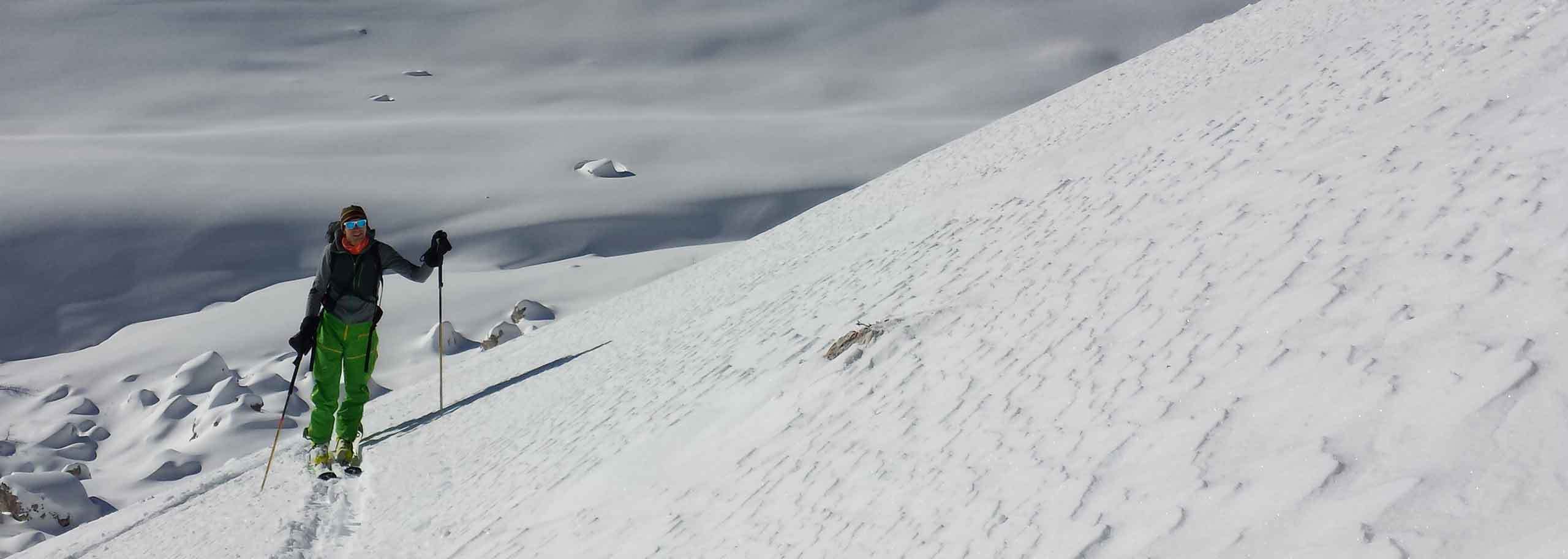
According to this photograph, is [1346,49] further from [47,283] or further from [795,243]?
[47,283]

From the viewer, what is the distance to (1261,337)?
3668mm

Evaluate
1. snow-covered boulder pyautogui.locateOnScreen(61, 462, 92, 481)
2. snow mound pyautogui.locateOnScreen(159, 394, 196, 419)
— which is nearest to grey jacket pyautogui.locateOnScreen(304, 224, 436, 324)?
snow-covered boulder pyautogui.locateOnScreen(61, 462, 92, 481)

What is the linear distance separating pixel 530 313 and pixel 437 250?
83.7ft

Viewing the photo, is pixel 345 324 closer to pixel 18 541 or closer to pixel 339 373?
pixel 339 373

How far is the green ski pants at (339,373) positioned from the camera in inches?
283

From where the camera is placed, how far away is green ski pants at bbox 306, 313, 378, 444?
7.20 meters

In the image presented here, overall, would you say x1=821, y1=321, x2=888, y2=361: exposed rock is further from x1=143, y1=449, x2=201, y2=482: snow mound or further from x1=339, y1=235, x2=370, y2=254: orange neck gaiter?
x1=143, y1=449, x2=201, y2=482: snow mound

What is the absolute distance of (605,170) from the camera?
5722cm

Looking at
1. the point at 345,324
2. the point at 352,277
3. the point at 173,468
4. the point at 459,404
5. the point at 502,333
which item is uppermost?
the point at 352,277

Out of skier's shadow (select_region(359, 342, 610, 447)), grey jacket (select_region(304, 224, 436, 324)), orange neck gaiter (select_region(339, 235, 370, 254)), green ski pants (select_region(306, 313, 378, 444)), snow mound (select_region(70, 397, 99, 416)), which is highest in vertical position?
orange neck gaiter (select_region(339, 235, 370, 254))

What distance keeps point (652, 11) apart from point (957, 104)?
147 feet

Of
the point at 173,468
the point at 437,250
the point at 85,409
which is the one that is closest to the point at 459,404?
the point at 437,250

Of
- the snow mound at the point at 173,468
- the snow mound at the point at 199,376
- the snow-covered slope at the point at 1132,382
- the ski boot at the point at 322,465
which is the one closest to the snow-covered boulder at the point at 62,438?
the snow mound at the point at 199,376

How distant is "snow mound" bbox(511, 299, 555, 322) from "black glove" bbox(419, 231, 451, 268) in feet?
82.1
